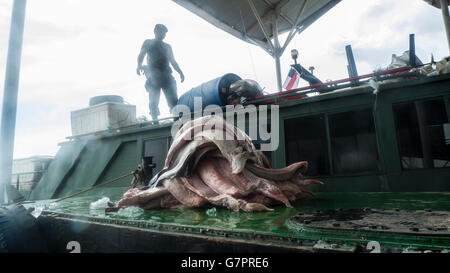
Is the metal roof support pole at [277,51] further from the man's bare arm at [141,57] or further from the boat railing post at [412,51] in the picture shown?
the boat railing post at [412,51]

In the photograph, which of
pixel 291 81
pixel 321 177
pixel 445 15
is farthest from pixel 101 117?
pixel 445 15

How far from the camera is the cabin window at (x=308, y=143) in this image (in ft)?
16.0

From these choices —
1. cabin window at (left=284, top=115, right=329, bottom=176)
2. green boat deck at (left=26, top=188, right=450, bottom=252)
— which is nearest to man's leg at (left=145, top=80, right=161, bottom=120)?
cabin window at (left=284, top=115, right=329, bottom=176)

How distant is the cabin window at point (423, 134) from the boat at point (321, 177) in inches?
0.5

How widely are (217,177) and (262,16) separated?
495 inches

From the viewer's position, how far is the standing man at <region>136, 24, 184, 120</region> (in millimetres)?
7191

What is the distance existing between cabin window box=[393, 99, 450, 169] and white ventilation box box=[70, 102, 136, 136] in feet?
22.3

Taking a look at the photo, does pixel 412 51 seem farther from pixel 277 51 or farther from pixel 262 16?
pixel 262 16

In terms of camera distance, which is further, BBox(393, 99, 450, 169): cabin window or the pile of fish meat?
BBox(393, 99, 450, 169): cabin window

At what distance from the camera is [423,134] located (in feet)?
13.5

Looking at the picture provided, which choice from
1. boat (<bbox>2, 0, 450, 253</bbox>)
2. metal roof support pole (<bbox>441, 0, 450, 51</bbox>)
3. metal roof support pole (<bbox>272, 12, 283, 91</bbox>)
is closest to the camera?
boat (<bbox>2, 0, 450, 253</bbox>)

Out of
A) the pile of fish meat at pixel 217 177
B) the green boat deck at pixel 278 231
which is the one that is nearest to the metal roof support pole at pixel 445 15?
the green boat deck at pixel 278 231

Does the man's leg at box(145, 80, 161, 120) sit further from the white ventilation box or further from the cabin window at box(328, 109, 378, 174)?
the cabin window at box(328, 109, 378, 174)
